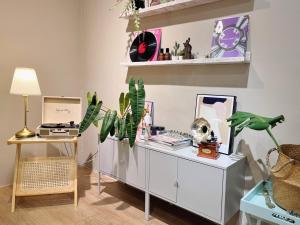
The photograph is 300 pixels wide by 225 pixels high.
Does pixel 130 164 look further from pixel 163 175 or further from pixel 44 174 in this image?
pixel 44 174

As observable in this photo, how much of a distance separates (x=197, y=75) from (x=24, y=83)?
164 cm

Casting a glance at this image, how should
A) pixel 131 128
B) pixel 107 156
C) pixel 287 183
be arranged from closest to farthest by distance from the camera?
pixel 287 183, pixel 131 128, pixel 107 156

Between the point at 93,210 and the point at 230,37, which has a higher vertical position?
the point at 230,37

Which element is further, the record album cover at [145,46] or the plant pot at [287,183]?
the record album cover at [145,46]

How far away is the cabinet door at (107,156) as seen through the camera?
8.21 feet

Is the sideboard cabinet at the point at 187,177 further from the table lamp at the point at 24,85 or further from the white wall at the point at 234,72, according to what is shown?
the table lamp at the point at 24,85

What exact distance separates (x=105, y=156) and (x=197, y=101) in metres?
1.09

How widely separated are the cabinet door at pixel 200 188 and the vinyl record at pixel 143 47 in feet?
3.80

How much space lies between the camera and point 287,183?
1.40 m

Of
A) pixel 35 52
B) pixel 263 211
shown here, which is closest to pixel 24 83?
pixel 35 52

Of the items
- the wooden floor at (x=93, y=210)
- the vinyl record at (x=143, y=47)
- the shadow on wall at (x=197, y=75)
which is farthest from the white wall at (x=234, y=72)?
the wooden floor at (x=93, y=210)

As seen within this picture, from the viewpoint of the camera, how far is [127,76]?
2855 millimetres

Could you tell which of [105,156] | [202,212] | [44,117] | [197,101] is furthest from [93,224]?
[197,101]

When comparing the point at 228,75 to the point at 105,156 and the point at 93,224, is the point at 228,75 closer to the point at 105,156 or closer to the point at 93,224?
Result: the point at 105,156
